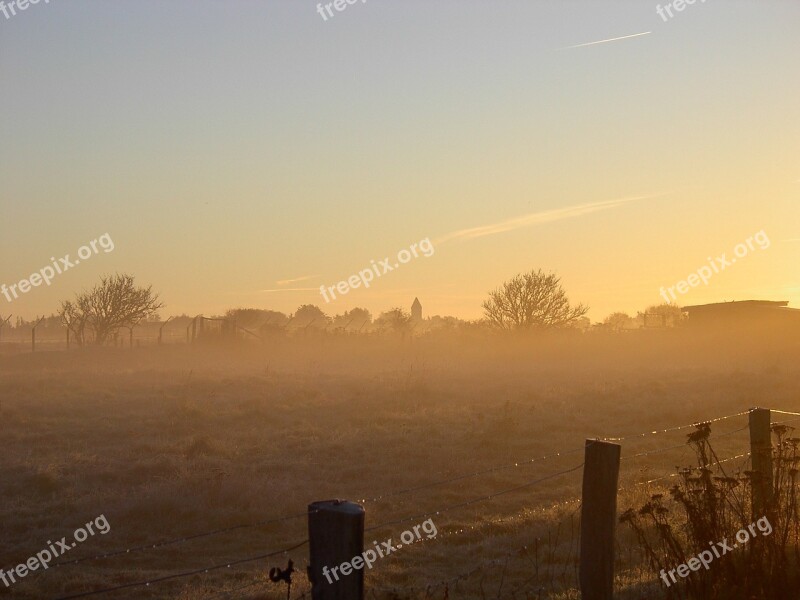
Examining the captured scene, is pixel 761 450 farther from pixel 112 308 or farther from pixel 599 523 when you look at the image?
pixel 112 308

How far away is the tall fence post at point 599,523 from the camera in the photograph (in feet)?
17.1

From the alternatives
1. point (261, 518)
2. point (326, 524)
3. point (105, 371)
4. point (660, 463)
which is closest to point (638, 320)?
point (105, 371)

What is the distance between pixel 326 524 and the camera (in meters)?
3.92

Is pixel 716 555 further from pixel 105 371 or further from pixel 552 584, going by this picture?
pixel 105 371

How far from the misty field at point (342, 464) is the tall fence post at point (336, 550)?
3.45 feet

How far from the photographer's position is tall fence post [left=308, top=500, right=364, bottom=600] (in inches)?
154

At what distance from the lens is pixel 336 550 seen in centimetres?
391

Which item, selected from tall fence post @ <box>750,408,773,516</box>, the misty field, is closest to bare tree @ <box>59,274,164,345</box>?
the misty field

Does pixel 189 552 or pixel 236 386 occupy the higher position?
pixel 236 386

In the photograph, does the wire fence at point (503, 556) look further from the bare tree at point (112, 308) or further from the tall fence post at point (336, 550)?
the bare tree at point (112, 308)

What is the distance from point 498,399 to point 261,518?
12.9 m

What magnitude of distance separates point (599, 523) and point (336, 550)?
2158mm

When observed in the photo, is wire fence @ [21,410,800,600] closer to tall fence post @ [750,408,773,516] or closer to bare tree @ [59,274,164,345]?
tall fence post @ [750,408,773,516]

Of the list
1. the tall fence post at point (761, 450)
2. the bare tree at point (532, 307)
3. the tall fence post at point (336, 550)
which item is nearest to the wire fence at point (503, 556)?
the tall fence post at point (761, 450)
